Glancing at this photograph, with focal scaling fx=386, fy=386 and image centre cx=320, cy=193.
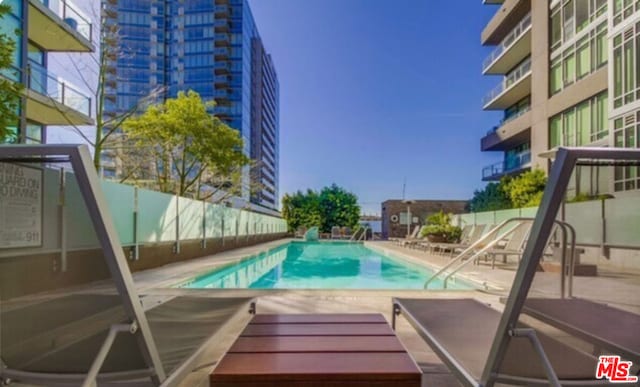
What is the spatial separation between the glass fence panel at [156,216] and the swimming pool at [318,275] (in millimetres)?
1432

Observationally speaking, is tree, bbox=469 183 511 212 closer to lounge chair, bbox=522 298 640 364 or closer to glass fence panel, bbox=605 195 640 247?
glass fence panel, bbox=605 195 640 247

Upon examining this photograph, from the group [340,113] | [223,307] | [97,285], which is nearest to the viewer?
[97,285]

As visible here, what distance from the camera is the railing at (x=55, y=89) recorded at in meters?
11.1

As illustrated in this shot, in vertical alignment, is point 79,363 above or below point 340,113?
below

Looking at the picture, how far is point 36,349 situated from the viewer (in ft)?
5.74

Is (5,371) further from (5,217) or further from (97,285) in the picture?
(5,217)

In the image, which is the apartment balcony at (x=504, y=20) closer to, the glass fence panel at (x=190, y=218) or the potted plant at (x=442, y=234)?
the potted plant at (x=442, y=234)

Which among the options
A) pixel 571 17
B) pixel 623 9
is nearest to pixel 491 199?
pixel 571 17

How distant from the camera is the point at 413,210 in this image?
2841 cm

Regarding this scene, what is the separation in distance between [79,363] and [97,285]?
38 centimetres

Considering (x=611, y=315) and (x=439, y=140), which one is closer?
(x=611, y=315)

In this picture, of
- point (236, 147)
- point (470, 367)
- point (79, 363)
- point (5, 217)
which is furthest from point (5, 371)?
point (236, 147)

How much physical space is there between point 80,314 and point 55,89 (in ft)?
42.6

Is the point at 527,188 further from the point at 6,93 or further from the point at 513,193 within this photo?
the point at 6,93
